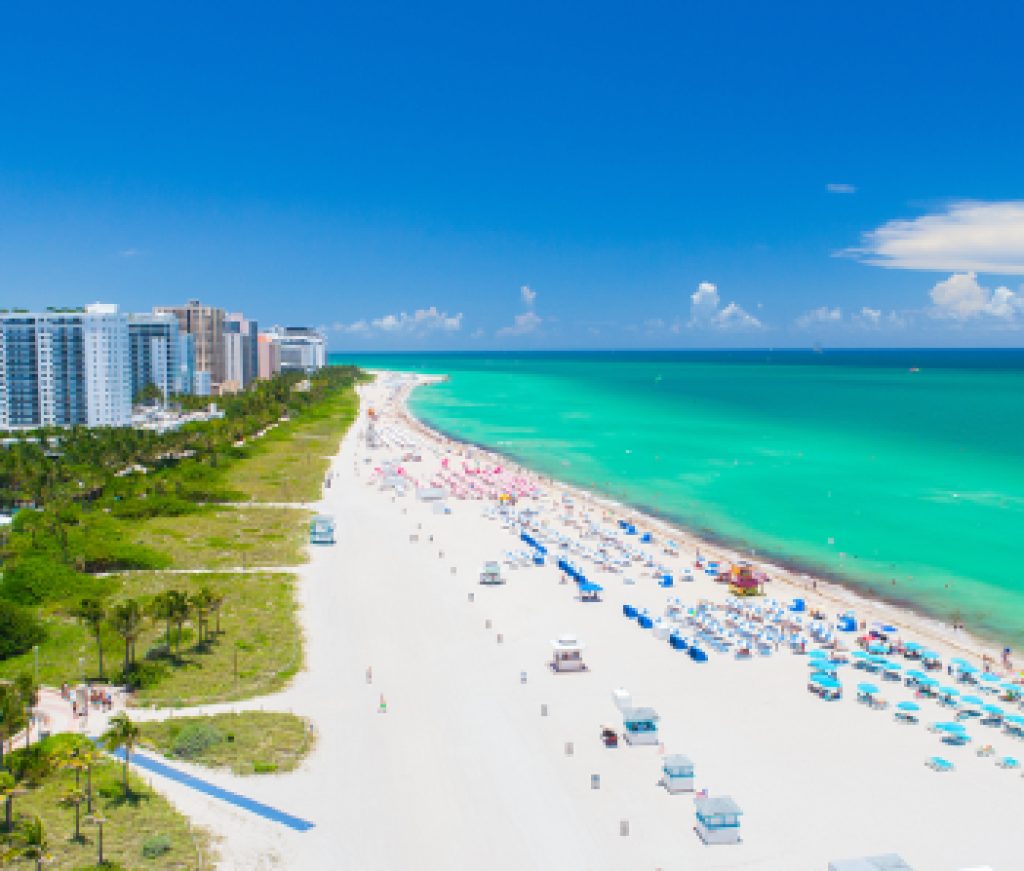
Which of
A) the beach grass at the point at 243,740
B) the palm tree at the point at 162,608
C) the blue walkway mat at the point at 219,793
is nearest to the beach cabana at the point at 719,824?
the blue walkway mat at the point at 219,793

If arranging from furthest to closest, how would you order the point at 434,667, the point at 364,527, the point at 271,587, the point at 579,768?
the point at 364,527 < the point at 271,587 < the point at 434,667 < the point at 579,768

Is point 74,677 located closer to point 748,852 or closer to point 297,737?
point 297,737

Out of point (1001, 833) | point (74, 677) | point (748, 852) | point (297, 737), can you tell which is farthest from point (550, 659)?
point (74, 677)

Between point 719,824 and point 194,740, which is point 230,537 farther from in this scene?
point 719,824

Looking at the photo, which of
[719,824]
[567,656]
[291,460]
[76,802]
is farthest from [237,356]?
[719,824]

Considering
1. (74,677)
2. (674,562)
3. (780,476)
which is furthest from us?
(780,476)

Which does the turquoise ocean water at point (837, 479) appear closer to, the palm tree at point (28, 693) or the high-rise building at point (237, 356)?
the palm tree at point (28, 693)

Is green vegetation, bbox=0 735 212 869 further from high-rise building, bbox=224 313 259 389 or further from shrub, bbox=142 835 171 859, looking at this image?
high-rise building, bbox=224 313 259 389

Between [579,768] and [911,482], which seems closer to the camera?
[579,768]
